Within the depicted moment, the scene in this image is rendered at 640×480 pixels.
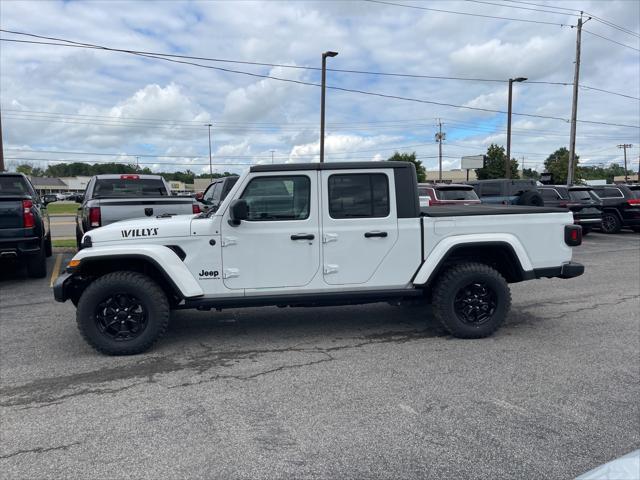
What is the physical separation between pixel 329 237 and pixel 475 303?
5.78 ft

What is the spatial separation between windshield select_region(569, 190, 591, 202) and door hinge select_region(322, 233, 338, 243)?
46.2 feet

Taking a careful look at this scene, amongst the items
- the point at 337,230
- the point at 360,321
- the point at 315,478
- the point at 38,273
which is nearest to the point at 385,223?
the point at 337,230

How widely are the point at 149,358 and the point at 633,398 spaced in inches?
166

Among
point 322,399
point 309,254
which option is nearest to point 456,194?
point 309,254

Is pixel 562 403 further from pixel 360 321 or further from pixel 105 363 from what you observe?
pixel 105 363

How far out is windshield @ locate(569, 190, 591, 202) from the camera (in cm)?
1667

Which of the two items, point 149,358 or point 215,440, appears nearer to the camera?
point 215,440

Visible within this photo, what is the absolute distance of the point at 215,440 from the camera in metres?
3.38

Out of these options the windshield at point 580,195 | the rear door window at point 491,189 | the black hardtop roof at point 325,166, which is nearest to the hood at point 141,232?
the black hardtop roof at point 325,166

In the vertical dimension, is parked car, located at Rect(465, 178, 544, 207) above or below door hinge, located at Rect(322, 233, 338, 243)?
above

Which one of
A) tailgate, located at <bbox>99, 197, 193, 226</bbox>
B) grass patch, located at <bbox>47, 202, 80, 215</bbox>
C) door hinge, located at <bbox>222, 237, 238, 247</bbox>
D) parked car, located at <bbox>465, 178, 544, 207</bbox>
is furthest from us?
grass patch, located at <bbox>47, 202, 80, 215</bbox>

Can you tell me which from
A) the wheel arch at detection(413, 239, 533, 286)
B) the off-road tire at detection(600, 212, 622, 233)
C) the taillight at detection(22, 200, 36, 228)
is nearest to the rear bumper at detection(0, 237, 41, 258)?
the taillight at detection(22, 200, 36, 228)

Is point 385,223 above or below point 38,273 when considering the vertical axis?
above

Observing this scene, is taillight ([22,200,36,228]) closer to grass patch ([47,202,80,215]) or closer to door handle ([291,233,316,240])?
door handle ([291,233,316,240])
